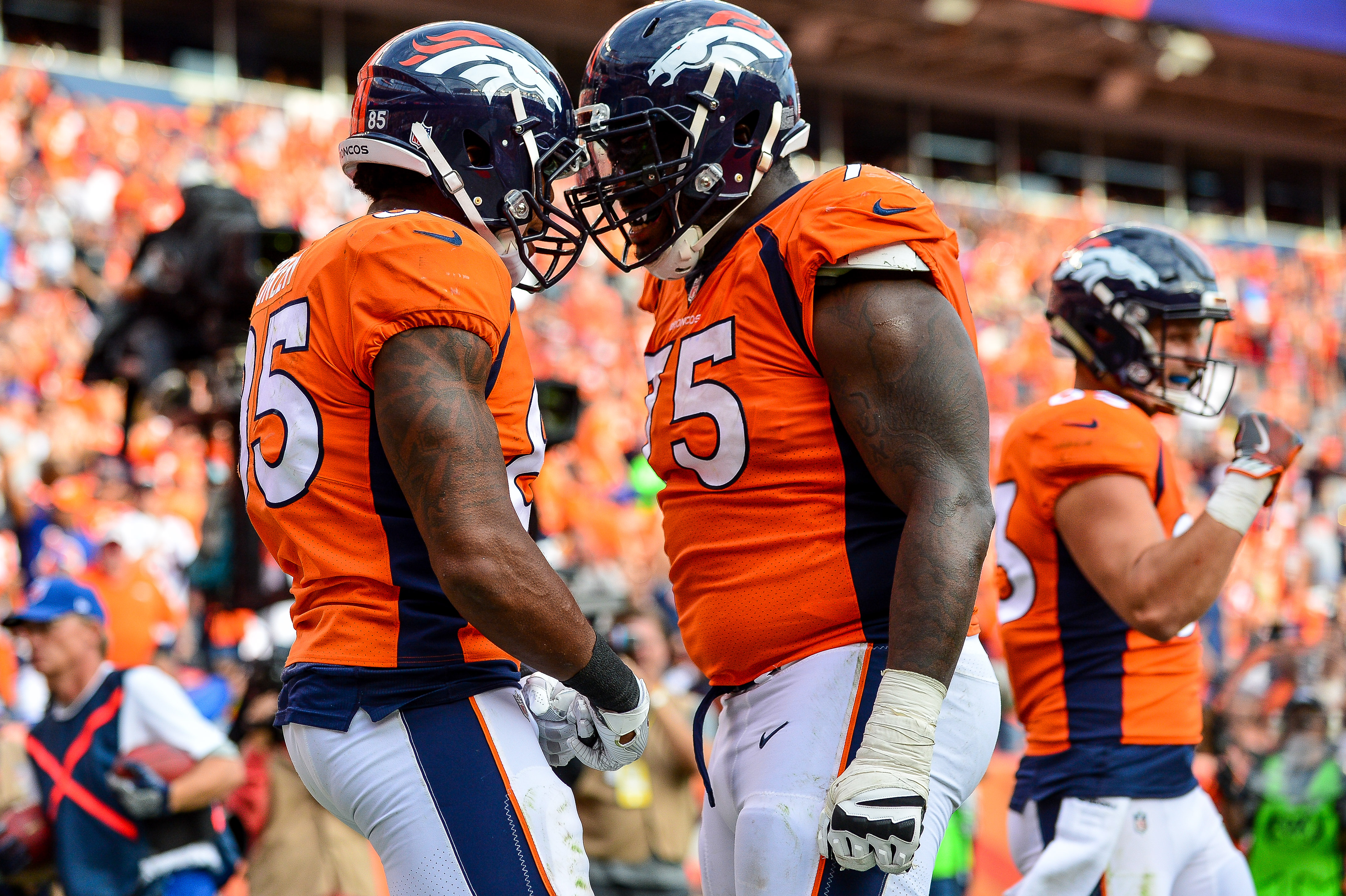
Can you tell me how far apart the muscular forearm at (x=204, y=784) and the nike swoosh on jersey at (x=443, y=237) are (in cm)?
274

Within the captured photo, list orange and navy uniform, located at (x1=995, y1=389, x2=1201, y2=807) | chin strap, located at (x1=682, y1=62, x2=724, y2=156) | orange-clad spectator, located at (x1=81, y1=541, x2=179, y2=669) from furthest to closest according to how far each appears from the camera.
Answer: orange-clad spectator, located at (x1=81, y1=541, x2=179, y2=669)
orange and navy uniform, located at (x1=995, y1=389, x2=1201, y2=807)
chin strap, located at (x1=682, y1=62, x2=724, y2=156)

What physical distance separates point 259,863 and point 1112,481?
10.6 feet

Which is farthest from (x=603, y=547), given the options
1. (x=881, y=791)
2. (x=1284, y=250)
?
(x=1284, y=250)

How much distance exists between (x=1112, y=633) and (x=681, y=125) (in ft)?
5.30

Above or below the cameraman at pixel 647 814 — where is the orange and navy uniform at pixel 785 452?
above

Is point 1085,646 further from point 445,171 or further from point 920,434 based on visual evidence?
point 445,171

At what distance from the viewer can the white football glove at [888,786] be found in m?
1.98

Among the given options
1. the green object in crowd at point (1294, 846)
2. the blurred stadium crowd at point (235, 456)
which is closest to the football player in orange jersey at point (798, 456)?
the blurred stadium crowd at point (235, 456)

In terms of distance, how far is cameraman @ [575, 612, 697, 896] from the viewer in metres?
5.26

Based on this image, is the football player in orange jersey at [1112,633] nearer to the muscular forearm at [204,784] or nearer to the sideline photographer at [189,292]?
the muscular forearm at [204,784]

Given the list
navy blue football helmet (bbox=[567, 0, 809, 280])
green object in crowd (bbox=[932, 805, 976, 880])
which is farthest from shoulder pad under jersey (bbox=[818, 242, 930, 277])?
green object in crowd (bbox=[932, 805, 976, 880])

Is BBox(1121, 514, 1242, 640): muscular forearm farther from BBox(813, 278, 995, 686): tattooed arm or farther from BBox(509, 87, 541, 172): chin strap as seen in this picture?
BBox(509, 87, 541, 172): chin strap

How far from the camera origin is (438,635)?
2.20 metres

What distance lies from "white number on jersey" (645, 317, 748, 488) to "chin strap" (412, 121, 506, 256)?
0.42m
